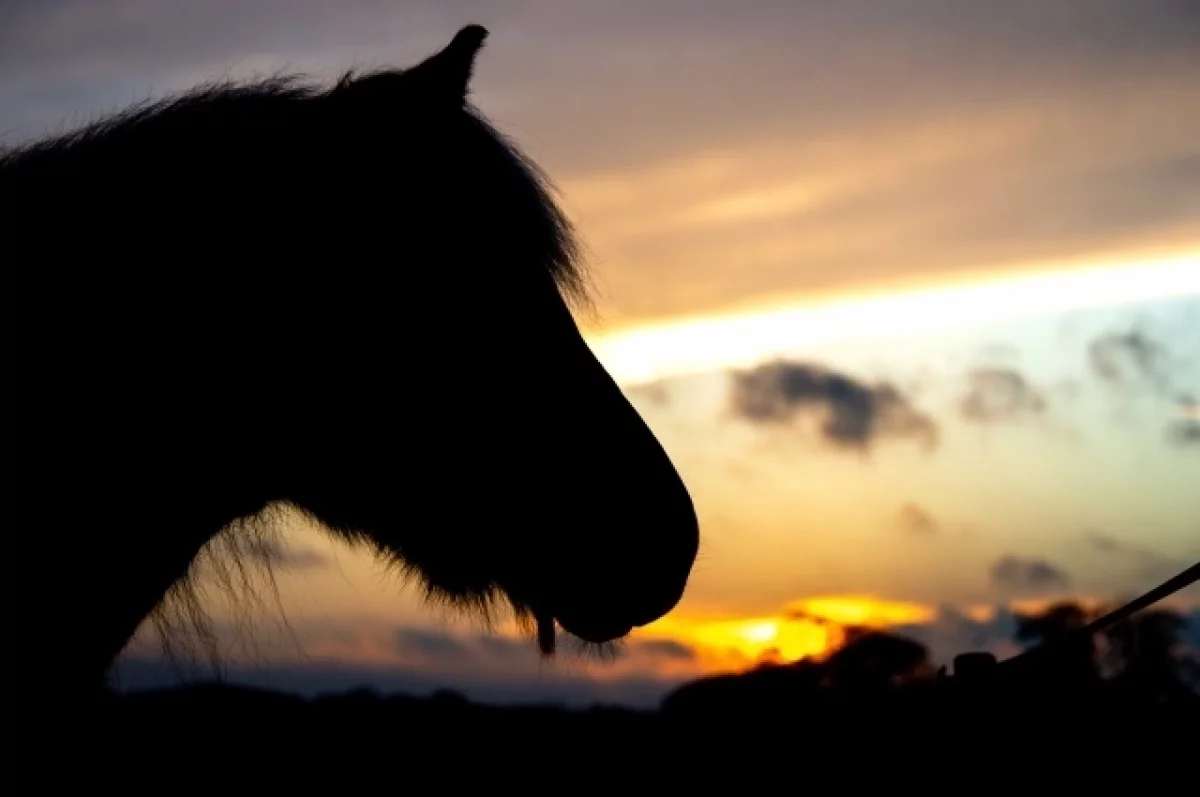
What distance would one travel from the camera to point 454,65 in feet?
7.72

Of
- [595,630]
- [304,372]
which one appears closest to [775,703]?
[595,630]

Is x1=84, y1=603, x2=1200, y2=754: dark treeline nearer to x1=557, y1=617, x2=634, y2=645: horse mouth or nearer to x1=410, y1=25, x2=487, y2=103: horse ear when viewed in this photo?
x1=557, y1=617, x2=634, y2=645: horse mouth

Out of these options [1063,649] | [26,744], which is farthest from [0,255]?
[1063,649]

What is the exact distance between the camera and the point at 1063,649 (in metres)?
2.57

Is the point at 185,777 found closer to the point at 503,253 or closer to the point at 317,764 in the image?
the point at 317,764

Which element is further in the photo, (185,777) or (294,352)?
(185,777)

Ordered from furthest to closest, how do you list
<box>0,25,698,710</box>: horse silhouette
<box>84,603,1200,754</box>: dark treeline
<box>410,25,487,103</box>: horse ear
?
<box>84,603,1200,754</box>: dark treeline, <box>410,25,487,103</box>: horse ear, <box>0,25,698,710</box>: horse silhouette

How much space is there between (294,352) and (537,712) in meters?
2.60

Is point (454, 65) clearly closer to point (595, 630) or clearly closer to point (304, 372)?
point (304, 372)

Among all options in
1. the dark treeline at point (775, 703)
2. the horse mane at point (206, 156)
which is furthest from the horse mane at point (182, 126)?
the dark treeline at point (775, 703)

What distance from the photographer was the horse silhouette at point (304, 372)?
80.0 inches

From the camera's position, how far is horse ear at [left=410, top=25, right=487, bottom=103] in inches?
92.0

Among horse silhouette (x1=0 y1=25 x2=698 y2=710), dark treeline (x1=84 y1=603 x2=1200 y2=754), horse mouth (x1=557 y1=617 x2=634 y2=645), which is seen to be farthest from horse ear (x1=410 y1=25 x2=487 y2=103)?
dark treeline (x1=84 y1=603 x2=1200 y2=754)

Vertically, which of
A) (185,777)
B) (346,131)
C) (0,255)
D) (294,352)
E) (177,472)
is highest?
(346,131)
